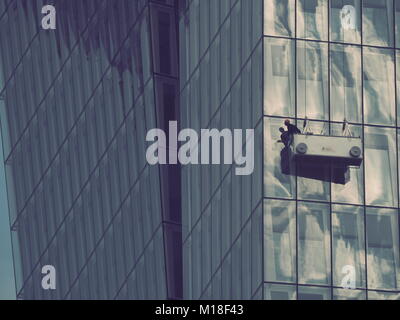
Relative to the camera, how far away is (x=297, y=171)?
104 meters

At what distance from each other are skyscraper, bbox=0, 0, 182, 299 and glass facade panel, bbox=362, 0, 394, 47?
18.8m

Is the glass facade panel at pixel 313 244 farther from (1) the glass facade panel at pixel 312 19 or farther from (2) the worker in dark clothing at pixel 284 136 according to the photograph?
(1) the glass facade panel at pixel 312 19

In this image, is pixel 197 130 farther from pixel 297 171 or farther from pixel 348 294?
pixel 348 294

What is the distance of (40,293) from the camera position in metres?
136

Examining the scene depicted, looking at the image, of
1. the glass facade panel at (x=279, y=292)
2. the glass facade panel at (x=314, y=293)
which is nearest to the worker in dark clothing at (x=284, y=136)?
the glass facade panel at (x=279, y=292)

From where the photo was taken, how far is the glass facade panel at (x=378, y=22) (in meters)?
108

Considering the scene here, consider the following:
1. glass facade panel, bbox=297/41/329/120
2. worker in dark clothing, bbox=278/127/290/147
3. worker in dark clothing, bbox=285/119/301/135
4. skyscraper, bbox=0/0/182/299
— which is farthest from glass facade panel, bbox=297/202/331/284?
skyscraper, bbox=0/0/182/299

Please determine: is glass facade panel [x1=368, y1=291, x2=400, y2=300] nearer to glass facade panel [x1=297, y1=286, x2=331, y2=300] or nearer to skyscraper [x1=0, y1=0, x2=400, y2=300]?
skyscraper [x1=0, y1=0, x2=400, y2=300]

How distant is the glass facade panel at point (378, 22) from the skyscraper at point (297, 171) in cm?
6

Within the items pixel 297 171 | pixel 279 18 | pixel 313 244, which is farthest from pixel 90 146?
pixel 313 244

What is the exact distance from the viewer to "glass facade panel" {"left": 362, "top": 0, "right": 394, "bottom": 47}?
353 ft

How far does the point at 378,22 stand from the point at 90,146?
2836cm
